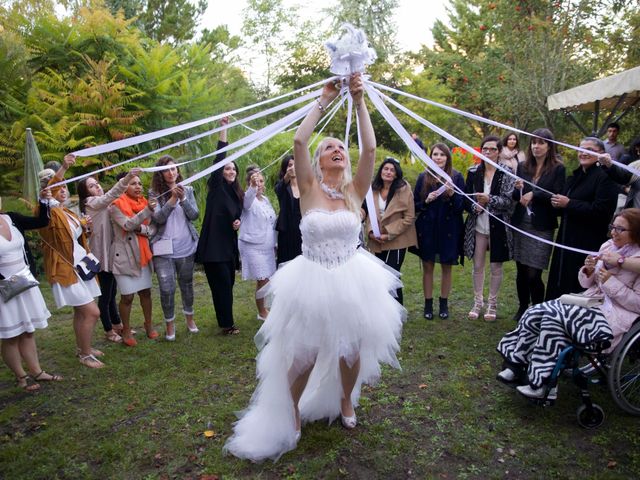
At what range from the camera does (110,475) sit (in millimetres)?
3035

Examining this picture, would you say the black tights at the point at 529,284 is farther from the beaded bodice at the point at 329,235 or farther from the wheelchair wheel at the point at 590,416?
the beaded bodice at the point at 329,235

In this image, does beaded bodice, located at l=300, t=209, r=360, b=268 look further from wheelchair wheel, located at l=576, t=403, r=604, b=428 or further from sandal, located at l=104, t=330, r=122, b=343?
sandal, located at l=104, t=330, r=122, b=343

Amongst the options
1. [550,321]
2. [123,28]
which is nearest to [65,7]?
[123,28]

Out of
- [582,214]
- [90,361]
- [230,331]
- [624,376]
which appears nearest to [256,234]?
[230,331]

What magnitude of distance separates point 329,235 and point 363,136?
0.70m

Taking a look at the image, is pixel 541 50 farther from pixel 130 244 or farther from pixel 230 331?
pixel 130 244

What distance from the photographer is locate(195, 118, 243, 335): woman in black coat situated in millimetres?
5398

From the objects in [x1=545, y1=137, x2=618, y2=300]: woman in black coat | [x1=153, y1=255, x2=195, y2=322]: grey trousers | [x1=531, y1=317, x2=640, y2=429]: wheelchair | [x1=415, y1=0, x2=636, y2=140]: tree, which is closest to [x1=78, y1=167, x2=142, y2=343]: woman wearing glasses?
[x1=153, y1=255, x2=195, y2=322]: grey trousers

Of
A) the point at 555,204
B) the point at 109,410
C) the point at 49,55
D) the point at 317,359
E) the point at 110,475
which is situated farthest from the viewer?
the point at 49,55

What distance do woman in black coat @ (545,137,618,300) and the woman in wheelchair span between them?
857 mm

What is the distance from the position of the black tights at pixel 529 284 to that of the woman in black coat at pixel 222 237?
338 centimetres

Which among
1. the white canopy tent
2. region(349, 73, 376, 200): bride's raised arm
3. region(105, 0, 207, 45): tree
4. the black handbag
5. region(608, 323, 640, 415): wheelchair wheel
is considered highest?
region(105, 0, 207, 45): tree

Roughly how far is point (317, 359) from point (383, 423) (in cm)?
76

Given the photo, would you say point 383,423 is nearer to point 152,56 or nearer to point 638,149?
point 638,149
